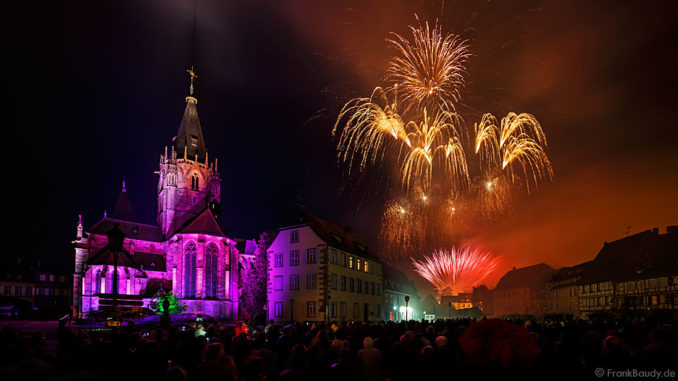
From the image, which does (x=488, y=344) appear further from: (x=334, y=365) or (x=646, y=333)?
(x=646, y=333)

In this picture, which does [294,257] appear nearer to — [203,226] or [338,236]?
[338,236]

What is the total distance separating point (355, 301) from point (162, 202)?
4308 centimetres

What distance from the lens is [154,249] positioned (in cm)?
7194

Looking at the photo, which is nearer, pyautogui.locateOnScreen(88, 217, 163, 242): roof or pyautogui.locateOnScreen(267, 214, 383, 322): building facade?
pyautogui.locateOnScreen(267, 214, 383, 322): building facade

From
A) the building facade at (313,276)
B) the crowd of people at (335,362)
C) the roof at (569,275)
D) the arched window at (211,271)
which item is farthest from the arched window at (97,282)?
the roof at (569,275)

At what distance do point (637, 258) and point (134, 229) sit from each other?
67712 mm

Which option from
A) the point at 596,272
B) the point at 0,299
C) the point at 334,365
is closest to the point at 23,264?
the point at 0,299

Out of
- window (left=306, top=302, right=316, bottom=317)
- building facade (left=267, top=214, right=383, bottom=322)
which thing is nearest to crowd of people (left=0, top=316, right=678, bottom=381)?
building facade (left=267, top=214, right=383, bottom=322)

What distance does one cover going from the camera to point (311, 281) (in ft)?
140

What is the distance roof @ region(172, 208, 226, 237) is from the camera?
6588 centimetres

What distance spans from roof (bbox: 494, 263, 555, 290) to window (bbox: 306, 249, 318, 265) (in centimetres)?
6112

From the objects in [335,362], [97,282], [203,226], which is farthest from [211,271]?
[335,362]

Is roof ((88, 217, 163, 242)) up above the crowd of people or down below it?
above

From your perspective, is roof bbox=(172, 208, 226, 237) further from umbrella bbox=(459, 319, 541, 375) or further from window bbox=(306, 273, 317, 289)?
umbrella bbox=(459, 319, 541, 375)
